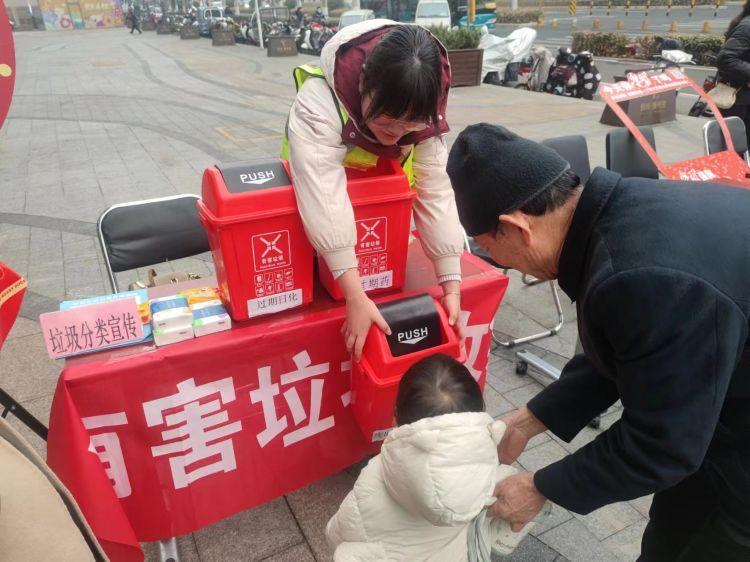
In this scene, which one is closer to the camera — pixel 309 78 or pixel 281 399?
pixel 309 78

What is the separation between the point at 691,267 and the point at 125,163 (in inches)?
258

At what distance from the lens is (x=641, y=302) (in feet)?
2.89

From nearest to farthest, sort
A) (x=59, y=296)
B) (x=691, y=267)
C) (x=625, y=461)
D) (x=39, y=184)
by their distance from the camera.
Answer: (x=691, y=267) < (x=625, y=461) < (x=59, y=296) < (x=39, y=184)

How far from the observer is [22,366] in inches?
109

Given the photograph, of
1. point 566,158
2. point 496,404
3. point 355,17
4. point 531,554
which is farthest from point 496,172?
point 355,17

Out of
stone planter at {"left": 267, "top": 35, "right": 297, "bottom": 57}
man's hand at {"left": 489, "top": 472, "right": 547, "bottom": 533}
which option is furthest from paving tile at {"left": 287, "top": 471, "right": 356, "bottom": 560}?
stone planter at {"left": 267, "top": 35, "right": 297, "bottom": 57}

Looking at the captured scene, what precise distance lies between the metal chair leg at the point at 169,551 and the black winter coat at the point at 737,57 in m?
4.92

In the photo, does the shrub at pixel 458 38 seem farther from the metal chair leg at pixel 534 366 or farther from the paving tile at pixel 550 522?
the paving tile at pixel 550 522

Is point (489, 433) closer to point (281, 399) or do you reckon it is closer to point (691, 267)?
point (691, 267)

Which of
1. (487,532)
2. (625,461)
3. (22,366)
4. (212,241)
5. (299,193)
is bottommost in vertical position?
(22,366)

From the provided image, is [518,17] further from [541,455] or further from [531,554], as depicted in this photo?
[531,554]

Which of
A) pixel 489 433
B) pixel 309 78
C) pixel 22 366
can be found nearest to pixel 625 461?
pixel 489 433

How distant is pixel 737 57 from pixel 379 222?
158 inches

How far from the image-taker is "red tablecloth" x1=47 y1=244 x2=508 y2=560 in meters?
1.44
